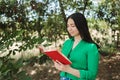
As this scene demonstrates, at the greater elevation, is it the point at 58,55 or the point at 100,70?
the point at 58,55

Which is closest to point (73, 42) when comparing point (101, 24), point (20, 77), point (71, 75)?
point (71, 75)

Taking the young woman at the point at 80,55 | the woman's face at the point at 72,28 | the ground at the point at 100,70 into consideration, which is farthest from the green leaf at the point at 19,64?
the ground at the point at 100,70

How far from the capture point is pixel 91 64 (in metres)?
3.12

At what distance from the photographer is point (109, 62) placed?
8539mm

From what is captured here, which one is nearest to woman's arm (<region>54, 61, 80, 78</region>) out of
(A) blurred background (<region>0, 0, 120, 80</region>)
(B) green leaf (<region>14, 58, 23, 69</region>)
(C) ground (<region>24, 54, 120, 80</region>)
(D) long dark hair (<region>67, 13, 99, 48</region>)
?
(D) long dark hair (<region>67, 13, 99, 48</region>)

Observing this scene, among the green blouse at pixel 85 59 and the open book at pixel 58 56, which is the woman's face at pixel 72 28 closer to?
the green blouse at pixel 85 59

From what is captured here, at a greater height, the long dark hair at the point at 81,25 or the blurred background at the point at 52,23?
the long dark hair at the point at 81,25

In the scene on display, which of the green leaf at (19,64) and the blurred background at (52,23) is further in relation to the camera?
the blurred background at (52,23)

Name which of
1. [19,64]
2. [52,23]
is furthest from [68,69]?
[52,23]

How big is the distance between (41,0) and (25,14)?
0.55m

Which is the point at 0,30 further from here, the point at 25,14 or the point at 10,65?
the point at 10,65

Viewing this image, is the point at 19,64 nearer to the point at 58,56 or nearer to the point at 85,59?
the point at 58,56

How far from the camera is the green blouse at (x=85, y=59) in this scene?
3.12 m

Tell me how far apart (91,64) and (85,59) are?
0.10 meters
